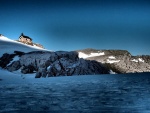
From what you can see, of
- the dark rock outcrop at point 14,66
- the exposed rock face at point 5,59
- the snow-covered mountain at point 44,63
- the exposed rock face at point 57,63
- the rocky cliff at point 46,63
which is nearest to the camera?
the dark rock outcrop at point 14,66

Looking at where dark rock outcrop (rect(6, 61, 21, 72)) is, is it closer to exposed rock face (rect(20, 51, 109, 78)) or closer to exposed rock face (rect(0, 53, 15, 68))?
exposed rock face (rect(20, 51, 109, 78))

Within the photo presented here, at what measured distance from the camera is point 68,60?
188 meters

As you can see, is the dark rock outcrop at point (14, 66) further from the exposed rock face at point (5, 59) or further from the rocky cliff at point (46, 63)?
the exposed rock face at point (5, 59)

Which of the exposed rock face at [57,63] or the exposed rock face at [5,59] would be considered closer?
the exposed rock face at [57,63]

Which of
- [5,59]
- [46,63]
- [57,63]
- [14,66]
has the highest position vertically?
[5,59]

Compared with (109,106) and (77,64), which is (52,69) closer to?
(77,64)

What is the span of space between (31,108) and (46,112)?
2649mm

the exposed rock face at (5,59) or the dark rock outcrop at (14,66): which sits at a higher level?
the exposed rock face at (5,59)

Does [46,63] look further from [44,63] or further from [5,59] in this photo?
[5,59]

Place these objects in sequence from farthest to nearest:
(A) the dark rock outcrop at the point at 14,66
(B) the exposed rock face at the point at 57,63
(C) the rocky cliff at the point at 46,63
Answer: (B) the exposed rock face at the point at 57,63, (C) the rocky cliff at the point at 46,63, (A) the dark rock outcrop at the point at 14,66

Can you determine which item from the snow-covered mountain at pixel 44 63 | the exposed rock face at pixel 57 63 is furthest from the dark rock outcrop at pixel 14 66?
the exposed rock face at pixel 57 63

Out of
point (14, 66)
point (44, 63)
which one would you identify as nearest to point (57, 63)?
point (44, 63)

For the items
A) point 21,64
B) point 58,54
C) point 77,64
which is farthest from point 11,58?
point 77,64

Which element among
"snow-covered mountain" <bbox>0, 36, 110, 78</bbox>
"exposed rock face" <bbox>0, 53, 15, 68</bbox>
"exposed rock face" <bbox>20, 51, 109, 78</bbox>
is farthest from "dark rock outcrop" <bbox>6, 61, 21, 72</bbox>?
"exposed rock face" <bbox>0, 53, 15, 68</bbox>
